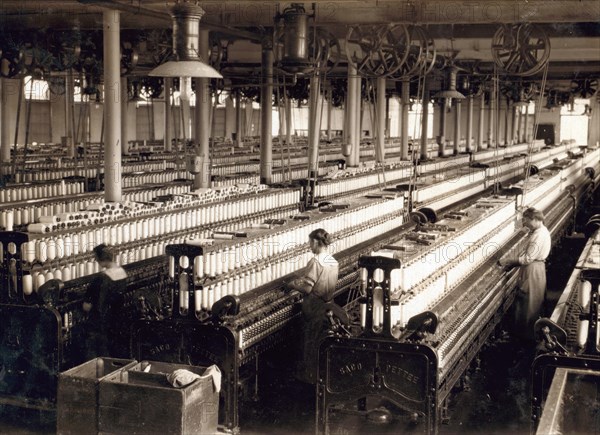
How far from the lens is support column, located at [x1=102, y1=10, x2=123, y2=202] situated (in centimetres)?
1113

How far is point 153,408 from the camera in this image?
5.44 metres

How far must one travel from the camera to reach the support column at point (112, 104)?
1113 cm

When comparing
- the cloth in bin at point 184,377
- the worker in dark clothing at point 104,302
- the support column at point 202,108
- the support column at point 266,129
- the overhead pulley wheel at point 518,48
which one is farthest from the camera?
the support column at point 266,129

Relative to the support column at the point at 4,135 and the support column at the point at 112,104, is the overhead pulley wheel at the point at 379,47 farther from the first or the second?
the support column at the point at 4,135

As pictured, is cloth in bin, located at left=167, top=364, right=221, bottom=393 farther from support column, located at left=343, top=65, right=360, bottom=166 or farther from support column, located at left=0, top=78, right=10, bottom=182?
support column, located at left=343, top=65, right=360, bottom=166

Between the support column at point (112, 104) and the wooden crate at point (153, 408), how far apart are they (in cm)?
598

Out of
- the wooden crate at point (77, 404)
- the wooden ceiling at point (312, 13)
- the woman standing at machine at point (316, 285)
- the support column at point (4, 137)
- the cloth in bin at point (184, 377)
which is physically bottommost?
the wooden crate at point (77, 404)

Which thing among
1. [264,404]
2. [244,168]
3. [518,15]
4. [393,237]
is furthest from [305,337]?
[244,168]

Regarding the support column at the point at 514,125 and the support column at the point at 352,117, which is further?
the support column at the point at 514,125

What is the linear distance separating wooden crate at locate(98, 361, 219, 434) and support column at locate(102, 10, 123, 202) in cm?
598

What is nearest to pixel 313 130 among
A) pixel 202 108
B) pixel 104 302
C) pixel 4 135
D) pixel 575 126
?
pixel 202 108

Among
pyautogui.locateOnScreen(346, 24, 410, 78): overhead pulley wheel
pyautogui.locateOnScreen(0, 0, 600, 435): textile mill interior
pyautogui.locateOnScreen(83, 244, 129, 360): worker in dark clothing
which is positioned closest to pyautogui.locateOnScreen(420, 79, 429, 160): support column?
pyautogui.locateOnScreen(0, 0, 600, 435): textile mill interior

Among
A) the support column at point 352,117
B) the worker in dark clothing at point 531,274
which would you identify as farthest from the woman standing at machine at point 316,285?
the support column at point 352,117

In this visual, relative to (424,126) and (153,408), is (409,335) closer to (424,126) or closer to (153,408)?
(153,408)
